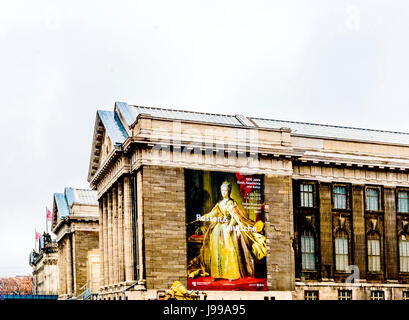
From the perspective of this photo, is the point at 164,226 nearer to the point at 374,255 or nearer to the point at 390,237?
the point at 374,255

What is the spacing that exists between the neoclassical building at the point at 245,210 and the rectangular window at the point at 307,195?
3.7 inches

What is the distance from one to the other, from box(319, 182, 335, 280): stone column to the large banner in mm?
6821

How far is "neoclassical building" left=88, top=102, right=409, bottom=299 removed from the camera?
51.0 meters

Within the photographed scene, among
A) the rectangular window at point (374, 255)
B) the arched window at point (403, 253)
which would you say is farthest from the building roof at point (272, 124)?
the arched window at point (403, 253)

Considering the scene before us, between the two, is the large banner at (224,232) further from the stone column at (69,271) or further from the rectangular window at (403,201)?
the stone column at (69,271)

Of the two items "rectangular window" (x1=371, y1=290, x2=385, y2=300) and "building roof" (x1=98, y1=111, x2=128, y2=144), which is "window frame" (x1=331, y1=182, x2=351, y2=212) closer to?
"rectangular window" (x1=371, y1=290, x2=385, y2=300)

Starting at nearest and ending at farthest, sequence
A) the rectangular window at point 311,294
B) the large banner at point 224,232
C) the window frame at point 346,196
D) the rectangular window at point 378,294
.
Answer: the large banner at point 224,232 < the rectangular window at point 311,294 < the rectangular window at point 378,294 < the window frame at point 346,196

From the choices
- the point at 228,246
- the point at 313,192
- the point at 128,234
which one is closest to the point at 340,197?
the point at 313,192

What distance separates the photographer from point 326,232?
193 ft

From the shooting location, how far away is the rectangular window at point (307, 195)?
58.7m

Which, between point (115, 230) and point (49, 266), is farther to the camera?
point (49, 266)

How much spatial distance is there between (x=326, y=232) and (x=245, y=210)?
9.17 metres

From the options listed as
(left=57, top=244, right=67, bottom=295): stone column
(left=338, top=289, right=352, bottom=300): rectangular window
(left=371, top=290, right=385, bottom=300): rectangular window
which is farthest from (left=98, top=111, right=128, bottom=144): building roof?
(left=57, top=244, right=67, bottom=295): stone column
